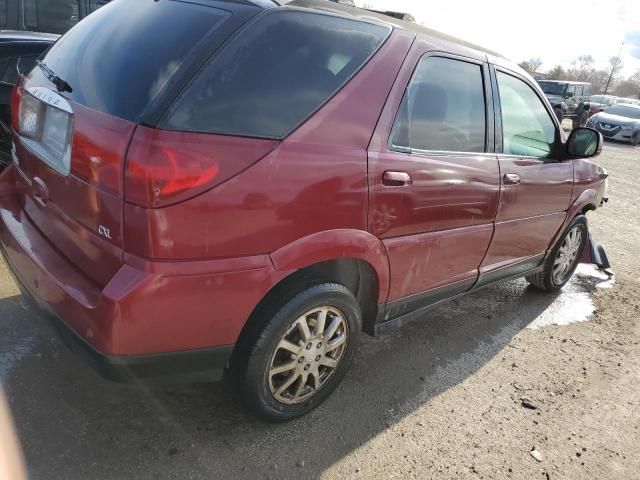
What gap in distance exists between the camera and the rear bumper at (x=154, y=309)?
1767 mm

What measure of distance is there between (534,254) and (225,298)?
2.77m

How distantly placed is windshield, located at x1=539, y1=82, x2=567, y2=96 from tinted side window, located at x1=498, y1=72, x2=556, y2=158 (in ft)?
75.4

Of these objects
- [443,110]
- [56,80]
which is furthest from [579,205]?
[56,80]

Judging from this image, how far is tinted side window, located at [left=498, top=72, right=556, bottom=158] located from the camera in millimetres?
3201

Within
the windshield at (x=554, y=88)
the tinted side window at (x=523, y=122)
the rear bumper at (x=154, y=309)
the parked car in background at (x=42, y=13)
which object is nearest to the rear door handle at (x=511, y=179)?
the tinted side window at (x=523, y=122)

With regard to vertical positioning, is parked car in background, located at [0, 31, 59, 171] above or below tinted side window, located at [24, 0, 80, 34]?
below

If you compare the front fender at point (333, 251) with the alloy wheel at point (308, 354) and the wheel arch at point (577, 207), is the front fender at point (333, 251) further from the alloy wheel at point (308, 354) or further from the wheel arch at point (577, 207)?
the wheel arch at point (577, 207)

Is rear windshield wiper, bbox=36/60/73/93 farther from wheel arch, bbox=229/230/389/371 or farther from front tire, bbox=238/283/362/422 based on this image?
front tire, bbox=238/283/362/422

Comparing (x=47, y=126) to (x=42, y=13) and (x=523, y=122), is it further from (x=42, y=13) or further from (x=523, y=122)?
(x=42, y=13)

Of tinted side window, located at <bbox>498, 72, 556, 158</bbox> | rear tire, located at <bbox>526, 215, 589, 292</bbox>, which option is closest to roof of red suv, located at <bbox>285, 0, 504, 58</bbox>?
tinted side window, located at <bbox>498, 72, 556, 158</bbox>

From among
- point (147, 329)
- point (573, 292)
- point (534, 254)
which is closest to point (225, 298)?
point (147, 329)

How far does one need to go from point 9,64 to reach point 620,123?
21.0 meters

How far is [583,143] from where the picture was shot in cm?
369

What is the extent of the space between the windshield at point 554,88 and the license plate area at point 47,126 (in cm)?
2541
